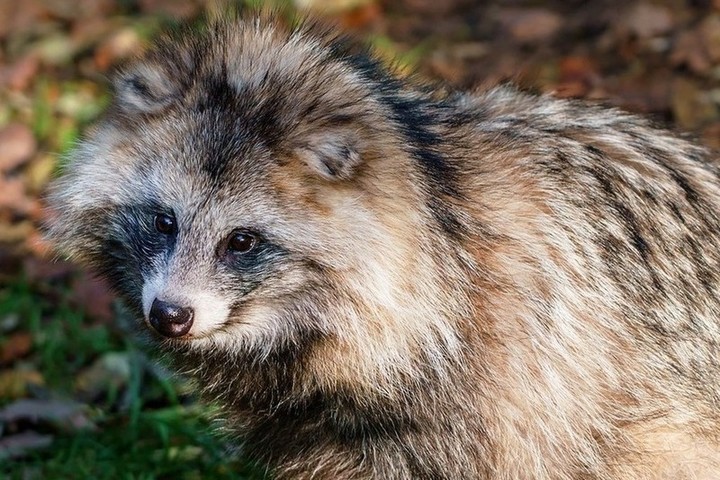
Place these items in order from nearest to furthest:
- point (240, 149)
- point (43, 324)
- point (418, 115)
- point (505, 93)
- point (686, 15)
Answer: point (240, 149) < point (418, 115) < point (505, 93) < point (43, 324) < point (686, 15)

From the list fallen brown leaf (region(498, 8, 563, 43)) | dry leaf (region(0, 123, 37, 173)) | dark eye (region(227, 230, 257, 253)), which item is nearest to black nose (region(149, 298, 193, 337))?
dark eye (region(227, 230, 257, 253))

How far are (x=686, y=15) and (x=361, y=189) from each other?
4.67 meters

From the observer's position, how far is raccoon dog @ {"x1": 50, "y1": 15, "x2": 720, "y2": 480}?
372 centimetres

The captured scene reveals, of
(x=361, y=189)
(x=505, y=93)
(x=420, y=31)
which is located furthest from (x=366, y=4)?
(x=361, y=189)

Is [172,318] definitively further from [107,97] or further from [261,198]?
[107,97]

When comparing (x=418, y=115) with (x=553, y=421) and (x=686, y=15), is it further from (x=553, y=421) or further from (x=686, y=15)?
(x=686, y=15)

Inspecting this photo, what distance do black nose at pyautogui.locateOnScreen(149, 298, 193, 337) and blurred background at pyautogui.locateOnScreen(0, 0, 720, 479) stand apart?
3.19ft

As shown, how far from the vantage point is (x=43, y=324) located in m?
5.89

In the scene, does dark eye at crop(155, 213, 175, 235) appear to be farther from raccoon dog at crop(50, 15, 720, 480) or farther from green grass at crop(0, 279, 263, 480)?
green grass at crop(0, 279, 263, 480)

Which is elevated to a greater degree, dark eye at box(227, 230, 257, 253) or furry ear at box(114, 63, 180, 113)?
furry ear at box(114, 63, 180, 113)

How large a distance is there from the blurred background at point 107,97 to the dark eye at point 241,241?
908 millimetres

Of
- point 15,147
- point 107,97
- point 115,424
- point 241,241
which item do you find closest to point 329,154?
point 241,241

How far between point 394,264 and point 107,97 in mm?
1518

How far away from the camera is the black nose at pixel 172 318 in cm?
365
